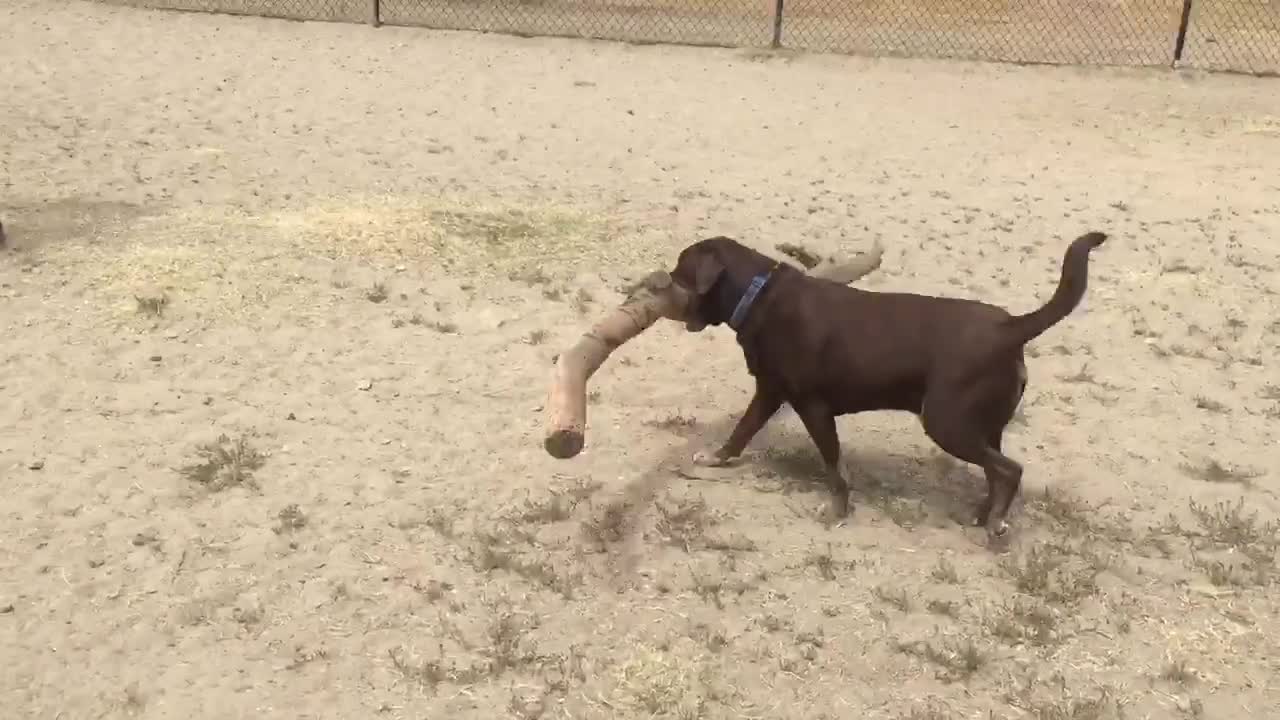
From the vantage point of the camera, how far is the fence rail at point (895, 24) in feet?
40.0

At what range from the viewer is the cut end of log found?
341 centimetres

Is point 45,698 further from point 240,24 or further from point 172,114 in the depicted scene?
point 240,24

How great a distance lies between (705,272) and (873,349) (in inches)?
22.7

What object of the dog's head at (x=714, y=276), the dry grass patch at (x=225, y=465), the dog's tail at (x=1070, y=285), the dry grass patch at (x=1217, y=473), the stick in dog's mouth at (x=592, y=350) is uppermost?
the dog's tail at (x=1070, y=285)

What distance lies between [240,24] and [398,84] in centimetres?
292

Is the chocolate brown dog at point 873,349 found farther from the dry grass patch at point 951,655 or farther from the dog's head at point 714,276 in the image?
the dry grass patch at point 951,655

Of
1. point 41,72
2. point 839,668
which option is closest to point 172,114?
point 41,72

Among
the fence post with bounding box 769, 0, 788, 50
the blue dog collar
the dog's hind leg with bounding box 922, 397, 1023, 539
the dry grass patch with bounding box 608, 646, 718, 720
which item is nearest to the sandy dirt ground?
the dry grass patch with bounding box 608, 646, 718, 720

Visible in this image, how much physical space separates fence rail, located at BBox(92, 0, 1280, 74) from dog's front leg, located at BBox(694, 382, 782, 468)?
27.2 ft

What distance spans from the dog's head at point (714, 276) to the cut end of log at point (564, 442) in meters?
0.70

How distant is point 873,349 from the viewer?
3867 millimetres

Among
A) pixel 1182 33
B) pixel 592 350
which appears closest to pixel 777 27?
pixel 1182 33

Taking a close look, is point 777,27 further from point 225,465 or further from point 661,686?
point 661,686

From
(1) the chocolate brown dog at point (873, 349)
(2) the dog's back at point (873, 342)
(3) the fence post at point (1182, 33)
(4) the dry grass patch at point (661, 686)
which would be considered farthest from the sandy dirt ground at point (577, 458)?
(3) the fence post at point (1182, 33)
